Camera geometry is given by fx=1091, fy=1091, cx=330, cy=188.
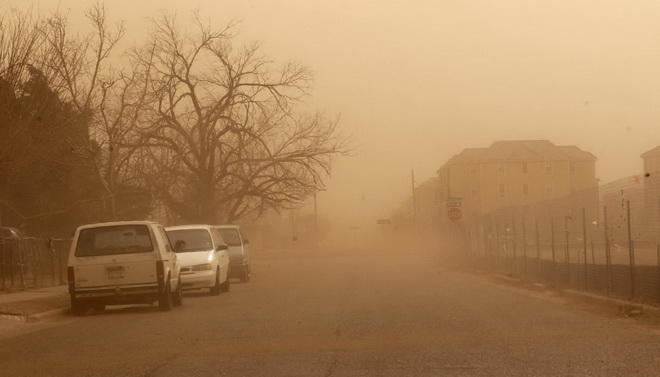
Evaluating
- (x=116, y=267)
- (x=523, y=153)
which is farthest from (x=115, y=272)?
(x=523, y=153)

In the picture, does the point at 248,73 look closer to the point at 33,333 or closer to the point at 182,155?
the point at 182,155

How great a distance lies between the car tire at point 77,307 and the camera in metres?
21.8

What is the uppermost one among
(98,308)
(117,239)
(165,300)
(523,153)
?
(523,153)

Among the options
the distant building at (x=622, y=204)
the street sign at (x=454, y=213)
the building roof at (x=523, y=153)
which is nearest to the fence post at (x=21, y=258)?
the distant building at (x=622, y=204)

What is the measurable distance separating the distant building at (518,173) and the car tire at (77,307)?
300ft

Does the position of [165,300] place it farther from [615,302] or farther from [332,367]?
[332,367]

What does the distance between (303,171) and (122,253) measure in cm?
2976

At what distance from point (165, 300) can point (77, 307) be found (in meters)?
1.77

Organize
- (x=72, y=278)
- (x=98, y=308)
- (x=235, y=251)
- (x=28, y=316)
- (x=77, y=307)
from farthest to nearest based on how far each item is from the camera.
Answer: (x=235, y=251) < (x=98, y=308) < (x=77, y=307) < (x=72, y=278) < (x=28, y=316)

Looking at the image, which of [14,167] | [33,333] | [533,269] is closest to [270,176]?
[533,269]

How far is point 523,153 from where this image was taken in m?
118

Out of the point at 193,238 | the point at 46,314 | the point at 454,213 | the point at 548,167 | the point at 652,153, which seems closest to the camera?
the point at 46,314

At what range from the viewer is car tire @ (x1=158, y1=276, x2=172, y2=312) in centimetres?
2186

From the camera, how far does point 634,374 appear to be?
10.9 meters
